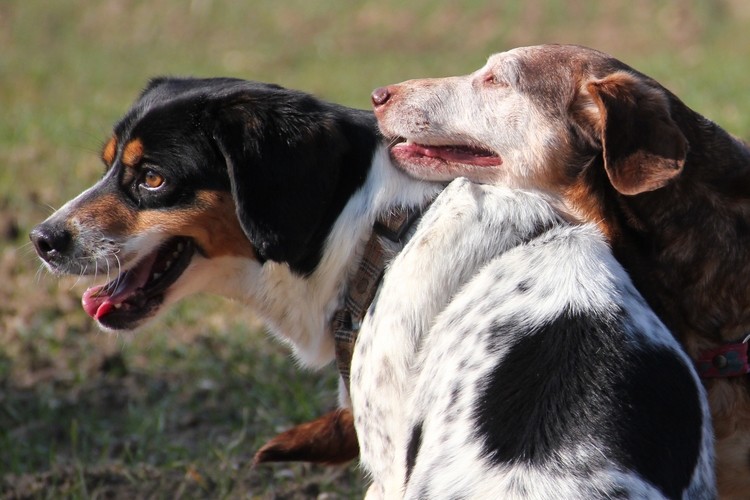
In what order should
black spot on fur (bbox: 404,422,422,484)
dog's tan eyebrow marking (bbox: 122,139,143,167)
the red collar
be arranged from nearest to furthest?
black spot on fur (bbox: 404,422,422,484) → the red collar → dog's tan eyebrow marking (bbox: 122,139,143,167)

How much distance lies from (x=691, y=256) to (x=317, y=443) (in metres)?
1.53

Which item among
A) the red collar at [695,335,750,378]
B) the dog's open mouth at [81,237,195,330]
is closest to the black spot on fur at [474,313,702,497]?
the red collar at [695,335,750,378]

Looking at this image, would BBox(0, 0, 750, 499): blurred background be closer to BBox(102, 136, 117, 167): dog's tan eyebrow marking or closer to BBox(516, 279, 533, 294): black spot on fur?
BBox(102, 136, 117, 167): dog's tan eyebrow marking

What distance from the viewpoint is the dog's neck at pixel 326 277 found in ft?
13.0

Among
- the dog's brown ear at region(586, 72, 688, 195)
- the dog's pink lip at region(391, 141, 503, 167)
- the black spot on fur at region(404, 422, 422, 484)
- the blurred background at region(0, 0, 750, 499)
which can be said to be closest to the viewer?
the black spot on fur at region(404, 422, 422, 484)

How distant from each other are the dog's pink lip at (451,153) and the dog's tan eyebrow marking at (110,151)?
1.05 meters

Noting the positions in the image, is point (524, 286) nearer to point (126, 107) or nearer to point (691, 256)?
point (691, 256)

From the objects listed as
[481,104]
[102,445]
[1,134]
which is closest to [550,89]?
[481,104]

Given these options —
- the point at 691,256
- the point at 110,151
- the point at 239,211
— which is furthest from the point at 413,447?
the point at 110,151

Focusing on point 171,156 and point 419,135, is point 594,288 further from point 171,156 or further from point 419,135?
point 171,156

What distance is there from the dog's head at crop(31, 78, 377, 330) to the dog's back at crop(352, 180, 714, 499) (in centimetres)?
40

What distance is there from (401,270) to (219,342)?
2.93 meters

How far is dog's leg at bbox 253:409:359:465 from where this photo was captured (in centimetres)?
411

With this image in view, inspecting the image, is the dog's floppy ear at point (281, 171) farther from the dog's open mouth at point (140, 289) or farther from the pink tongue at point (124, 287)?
the pink tongue at point (124, 287)
